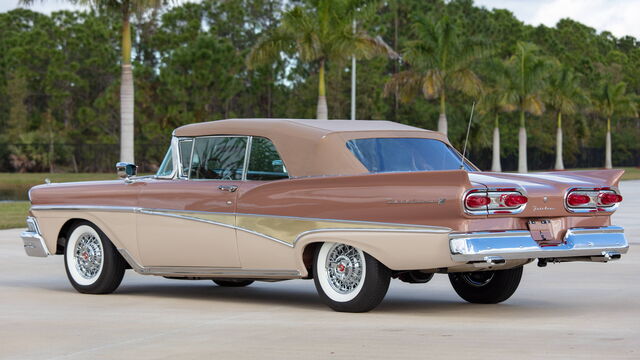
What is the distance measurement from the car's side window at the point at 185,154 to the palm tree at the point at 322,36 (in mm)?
28050

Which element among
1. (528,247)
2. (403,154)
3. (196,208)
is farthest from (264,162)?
(528,247)

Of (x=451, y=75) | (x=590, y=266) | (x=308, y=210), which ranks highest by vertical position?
(x=451, y=75)

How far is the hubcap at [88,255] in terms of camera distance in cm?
1094

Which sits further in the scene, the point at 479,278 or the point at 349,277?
the point at 479,278

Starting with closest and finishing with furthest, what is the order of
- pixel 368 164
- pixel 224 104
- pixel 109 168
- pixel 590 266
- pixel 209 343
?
pixel 209 343 → pixel 368 164 → pixel 590 266 → pixel 109 168 → pixel 224 104

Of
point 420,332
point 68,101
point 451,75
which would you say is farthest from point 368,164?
point 68,101

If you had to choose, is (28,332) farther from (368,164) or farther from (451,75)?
(451,75)

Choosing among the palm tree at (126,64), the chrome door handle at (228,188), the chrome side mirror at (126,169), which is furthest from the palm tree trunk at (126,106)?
the chrome door handle at (228,188)

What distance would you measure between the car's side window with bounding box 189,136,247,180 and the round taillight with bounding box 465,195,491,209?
2.28m

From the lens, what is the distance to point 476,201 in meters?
8.48

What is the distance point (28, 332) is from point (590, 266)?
767 centimetres

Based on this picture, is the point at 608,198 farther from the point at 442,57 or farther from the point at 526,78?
the point at 526,78

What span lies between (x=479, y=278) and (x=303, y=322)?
216 cm

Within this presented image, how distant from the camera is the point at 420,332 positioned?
812 centimetres
